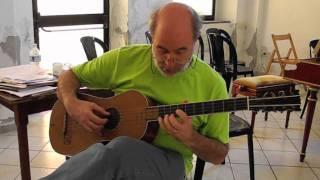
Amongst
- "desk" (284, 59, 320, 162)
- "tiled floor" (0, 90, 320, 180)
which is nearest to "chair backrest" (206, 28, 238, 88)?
"tiled floor" (0, 90, 320, 180)

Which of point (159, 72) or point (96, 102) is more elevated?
point (159, 72)

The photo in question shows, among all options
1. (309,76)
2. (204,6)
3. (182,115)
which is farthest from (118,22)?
(182,115)

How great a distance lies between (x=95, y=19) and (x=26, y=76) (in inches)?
93.4

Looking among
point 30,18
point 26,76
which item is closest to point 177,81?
point 26,76

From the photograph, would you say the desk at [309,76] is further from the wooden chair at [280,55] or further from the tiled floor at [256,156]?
the wooden chair at [280,55]

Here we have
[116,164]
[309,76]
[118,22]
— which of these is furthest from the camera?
[118,22]

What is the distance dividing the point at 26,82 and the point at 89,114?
0.46 m

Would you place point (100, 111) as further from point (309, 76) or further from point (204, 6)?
point (204, 6)

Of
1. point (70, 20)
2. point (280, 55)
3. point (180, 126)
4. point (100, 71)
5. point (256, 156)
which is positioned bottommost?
point (256, 156)

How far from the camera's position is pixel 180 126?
1348mm

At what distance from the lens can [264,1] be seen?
18.7 ft

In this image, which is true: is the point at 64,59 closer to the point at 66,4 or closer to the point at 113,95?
the point at 66,4

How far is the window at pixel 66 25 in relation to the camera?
3.88 meters

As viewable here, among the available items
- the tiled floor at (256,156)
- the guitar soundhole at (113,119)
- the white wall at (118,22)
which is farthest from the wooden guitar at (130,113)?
the white wall at (118,22)
